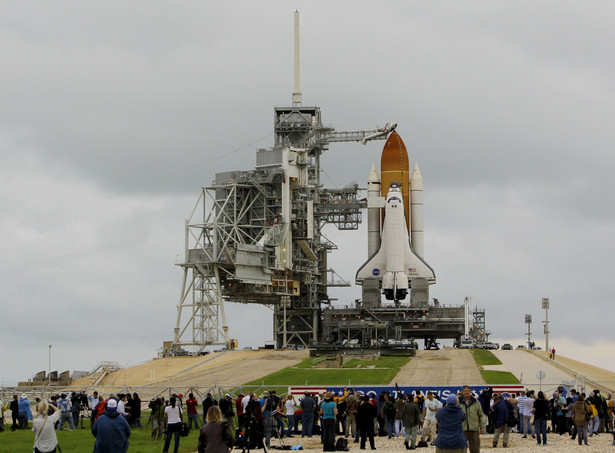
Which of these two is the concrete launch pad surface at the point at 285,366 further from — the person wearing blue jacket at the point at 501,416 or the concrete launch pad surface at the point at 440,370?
the person wearing blue jacket at the point at 501,416

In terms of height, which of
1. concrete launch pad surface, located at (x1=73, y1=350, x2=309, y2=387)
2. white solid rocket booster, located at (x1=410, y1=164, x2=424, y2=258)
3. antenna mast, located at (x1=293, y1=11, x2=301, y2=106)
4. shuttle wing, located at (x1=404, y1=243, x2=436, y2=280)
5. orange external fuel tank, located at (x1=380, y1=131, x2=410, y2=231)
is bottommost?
concrete launch pad surface, located at (x1=73, y1=350, x2=309, y2=387)

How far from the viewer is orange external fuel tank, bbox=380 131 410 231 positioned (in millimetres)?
89375

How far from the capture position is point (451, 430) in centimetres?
1842

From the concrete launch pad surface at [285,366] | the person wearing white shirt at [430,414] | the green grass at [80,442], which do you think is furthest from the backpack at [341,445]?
the concrete launch pad surface at [285,366]

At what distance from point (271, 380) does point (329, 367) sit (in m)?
9.41

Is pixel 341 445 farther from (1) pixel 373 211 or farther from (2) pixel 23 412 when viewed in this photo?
(1) pixel 373 211

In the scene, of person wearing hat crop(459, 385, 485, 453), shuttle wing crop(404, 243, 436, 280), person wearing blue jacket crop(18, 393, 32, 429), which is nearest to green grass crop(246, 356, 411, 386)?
person wearing blue jacket crop(18, 393, 32, 429)

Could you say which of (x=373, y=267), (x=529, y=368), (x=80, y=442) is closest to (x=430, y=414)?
(x=80, y=442)

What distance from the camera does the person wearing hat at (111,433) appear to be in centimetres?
1745

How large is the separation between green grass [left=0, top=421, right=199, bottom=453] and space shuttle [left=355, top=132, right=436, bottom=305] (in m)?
52.6

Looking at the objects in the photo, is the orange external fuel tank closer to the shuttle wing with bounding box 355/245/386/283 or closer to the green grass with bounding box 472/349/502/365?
the shuttle wing with bounding box 355/245/386/283

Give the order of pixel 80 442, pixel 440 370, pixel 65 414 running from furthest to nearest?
pixel 440 370 < pixel 65 414 < pixel 80 442

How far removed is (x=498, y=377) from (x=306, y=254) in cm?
3970

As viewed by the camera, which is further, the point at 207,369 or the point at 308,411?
the point at 207,369
